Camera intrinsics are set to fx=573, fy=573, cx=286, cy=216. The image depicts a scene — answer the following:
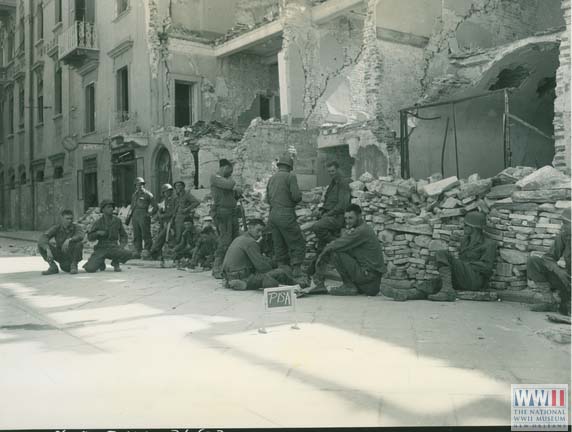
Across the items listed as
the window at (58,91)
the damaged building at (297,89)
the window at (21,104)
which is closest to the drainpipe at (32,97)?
the damaged building at (297,89)

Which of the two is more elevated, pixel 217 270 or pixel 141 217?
pixel 141 217

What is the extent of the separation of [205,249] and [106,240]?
6.29 feet

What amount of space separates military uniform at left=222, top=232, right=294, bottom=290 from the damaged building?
4252 mm

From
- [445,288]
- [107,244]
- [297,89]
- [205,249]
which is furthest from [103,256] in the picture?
[297,89]

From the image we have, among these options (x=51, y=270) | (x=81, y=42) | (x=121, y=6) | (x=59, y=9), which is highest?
(x=59, y=9)

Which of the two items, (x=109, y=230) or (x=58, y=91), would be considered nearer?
(x=109, y=230)

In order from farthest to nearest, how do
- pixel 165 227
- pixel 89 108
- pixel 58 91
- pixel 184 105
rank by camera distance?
pixel 58 91 < pixel 89 108 < pixel 184 105 < pixel 165 227

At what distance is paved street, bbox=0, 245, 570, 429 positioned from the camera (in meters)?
3.39

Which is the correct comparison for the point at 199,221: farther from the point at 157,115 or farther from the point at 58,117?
the point at 58,117

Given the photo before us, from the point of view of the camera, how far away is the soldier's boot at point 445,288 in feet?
23.9

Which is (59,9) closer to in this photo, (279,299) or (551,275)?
(279,299)

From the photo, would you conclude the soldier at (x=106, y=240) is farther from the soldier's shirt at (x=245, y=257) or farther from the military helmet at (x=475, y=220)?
the military helmet at (x=475, y=220)

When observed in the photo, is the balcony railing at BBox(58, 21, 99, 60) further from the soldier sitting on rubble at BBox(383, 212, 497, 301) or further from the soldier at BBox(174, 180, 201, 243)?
the soldier sitting on rubble at BBox(383, 212, 497, 301)

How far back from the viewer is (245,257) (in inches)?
332
